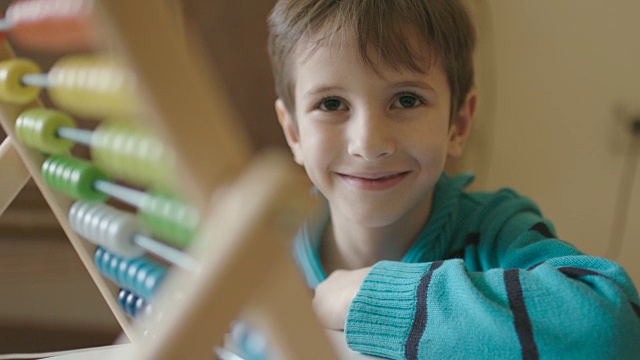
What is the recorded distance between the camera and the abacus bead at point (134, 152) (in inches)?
15.2

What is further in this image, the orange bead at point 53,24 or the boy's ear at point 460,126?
the boy's ear at point 460,126

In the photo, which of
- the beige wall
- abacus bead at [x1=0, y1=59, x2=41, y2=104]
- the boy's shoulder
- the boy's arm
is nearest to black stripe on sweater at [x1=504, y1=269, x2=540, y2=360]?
the boy's arm

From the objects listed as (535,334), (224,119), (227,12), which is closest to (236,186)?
(224,119)

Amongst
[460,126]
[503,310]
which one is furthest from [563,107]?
[503,310]

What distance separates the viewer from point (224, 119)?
1.12ft

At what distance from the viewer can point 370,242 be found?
88cm

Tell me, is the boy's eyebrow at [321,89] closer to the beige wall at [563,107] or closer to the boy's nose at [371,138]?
the boy's nose at [371,138]

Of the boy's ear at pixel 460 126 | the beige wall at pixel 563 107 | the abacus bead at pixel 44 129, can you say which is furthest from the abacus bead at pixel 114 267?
the beige wall at pixel 563 107

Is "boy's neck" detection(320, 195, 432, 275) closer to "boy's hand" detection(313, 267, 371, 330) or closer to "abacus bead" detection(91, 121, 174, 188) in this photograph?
"boy's hand" detection(313, 267, 371, 330)

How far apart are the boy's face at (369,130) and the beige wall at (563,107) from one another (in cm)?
89

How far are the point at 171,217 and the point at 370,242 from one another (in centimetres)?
47

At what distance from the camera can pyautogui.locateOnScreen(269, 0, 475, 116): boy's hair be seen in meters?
0.73

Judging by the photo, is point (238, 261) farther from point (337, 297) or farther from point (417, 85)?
point (417, 85)

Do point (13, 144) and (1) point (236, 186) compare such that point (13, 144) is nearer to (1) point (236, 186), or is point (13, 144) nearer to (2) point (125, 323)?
(2) point (125, 323)
